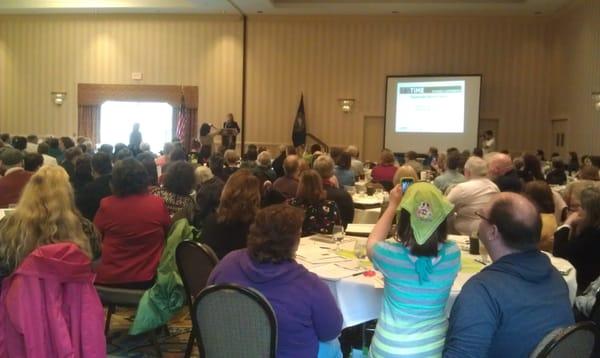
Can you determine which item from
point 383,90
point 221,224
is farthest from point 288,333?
point 383,90

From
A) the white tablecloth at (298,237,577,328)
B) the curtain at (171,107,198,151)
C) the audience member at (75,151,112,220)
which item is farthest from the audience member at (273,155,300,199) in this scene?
the curtain at (171,107,198,151)

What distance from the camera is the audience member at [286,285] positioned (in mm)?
2307

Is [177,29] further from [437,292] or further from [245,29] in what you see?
[437,292]

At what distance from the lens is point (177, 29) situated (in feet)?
49.2

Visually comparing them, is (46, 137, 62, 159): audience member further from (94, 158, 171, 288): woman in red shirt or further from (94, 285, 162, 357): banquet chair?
(94, 285, 162, 357): banquet chair

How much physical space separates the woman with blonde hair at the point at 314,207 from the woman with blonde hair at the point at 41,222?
6.49ft

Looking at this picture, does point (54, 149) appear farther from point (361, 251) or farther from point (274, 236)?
point (274, 236)

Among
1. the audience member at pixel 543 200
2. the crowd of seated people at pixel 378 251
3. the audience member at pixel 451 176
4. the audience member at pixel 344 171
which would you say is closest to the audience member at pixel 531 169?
the audience member at pixel 451 176

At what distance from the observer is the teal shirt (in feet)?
7.61

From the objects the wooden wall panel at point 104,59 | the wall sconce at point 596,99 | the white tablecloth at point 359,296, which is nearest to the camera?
the white tablecloth at point 359,296

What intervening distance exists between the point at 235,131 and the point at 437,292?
11.8 meters

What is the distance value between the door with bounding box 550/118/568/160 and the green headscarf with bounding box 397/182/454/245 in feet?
38.5

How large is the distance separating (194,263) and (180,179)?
133 centimetres

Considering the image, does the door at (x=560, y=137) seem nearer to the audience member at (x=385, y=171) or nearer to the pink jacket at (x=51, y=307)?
the audience member at (x=385, y=171)
